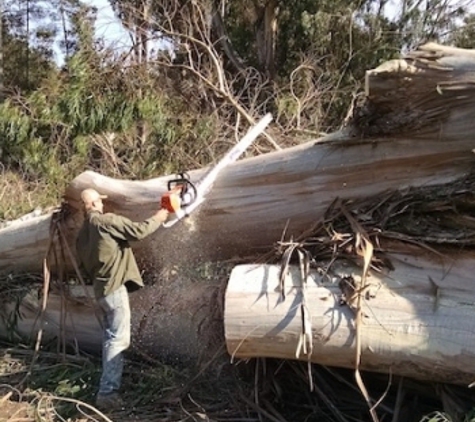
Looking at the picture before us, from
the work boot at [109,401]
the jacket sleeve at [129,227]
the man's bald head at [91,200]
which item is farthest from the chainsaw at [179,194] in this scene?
the work boot at [109,401]

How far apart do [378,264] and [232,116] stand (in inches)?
339

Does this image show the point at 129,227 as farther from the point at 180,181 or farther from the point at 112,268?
the point at 180,181

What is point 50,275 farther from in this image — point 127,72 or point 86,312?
point 127,72

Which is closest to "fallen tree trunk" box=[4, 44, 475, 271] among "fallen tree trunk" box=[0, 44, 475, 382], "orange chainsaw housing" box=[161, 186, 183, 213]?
"fallen tree trunk" box=[0, 44, 475, 382]

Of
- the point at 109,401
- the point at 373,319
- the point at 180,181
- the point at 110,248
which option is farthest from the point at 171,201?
the point at 373,319

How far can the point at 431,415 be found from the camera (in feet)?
11.8

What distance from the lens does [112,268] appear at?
473 centimetres

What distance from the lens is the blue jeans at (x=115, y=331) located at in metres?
4.64

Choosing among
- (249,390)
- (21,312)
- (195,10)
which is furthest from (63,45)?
(249,390)

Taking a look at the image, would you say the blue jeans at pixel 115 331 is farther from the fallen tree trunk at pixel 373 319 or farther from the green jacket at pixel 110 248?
the fallen tree trunk at pixel 373 319

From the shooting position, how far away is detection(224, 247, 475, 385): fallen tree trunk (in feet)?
11.7

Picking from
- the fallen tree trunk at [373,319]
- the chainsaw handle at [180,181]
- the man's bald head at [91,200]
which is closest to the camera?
the fallen tree trunk at [373,319]

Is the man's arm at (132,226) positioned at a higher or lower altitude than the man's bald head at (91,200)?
lower

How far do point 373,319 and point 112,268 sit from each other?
6.06 feet
